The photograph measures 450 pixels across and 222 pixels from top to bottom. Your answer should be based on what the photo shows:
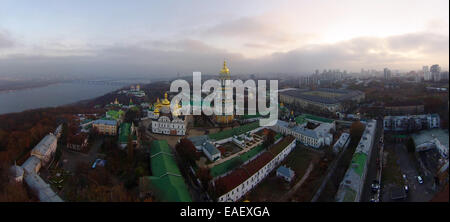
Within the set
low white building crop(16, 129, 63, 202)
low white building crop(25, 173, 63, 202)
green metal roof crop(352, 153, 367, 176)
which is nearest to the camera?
low white building crop(25, 173, 63, 202)

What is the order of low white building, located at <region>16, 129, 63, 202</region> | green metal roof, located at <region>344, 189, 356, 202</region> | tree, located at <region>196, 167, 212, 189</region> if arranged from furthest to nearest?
tree, located at <region>196, 167, 212, 189</region>
green metal roof, located at <region>344, 189, 356, 202</region>
low white building, located at <region>16, 129, 63, 202</region>

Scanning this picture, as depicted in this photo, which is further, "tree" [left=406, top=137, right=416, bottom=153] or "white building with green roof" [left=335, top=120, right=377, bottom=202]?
"tree" [left=406, top=137, right=416, bottom=153]

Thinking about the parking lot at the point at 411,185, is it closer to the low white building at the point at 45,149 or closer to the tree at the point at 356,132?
the tree at the point at 356,132

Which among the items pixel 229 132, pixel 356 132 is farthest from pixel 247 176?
pixel 356 132

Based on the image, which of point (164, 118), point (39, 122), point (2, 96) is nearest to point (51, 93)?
point (2, 96)

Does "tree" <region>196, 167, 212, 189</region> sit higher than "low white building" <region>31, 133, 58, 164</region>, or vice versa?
"low white building" <region>31, 133, 58, 164</region>

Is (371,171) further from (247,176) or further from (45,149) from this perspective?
(45,149)

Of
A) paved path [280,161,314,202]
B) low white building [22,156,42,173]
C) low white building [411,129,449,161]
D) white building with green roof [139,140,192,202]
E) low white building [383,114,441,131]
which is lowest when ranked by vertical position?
paved path [280,161,314,202]

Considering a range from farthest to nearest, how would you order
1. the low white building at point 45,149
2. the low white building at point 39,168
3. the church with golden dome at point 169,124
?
the church with golden dome at point 169,124 → the low white building at point 45,149 → the low white building at point 39,168

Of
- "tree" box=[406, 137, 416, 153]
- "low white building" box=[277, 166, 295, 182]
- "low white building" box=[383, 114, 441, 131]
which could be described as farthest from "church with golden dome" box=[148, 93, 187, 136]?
"low white building" box=[383, 114, 441, 131]

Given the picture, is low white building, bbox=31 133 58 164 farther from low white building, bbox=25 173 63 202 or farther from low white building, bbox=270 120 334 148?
low white building, bbox=270 120 334 148

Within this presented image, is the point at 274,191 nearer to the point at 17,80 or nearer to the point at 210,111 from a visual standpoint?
the point at 210,111

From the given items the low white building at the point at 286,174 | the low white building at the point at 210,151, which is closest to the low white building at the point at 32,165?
the low white building at the point at 210,151
